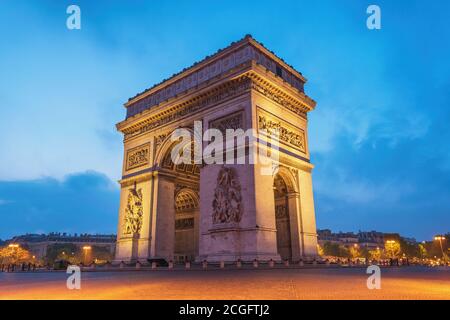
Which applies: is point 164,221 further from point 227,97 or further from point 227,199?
point 227,97

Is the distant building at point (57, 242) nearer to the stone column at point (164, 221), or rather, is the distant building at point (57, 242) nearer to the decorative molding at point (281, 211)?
the stone column at point (164, 221)

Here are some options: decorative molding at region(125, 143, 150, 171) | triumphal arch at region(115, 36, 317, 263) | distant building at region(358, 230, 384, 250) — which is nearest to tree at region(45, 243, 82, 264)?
decorative molding at region(125, 143, 150, 171)

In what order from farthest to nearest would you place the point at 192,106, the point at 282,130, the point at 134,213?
the point at 134,213 → the point at 192,106 → the point at 282,130

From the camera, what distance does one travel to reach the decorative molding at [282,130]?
19234 mm

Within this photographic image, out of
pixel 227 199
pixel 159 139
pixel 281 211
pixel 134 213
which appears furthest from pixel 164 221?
pixel 281 211

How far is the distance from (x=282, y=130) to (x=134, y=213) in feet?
39.7

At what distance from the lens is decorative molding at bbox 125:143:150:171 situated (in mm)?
24719

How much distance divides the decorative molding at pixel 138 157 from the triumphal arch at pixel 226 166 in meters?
0.08

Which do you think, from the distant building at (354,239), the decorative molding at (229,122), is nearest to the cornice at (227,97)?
the decorative molding at (229,122)

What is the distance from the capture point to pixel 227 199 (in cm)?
1822

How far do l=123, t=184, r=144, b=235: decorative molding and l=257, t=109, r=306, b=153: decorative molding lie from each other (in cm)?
1070
